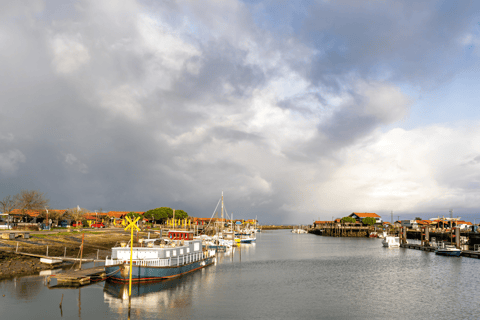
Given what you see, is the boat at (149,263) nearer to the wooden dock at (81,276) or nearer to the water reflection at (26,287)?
the wooden dock at (81,276)

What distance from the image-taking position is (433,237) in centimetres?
15288

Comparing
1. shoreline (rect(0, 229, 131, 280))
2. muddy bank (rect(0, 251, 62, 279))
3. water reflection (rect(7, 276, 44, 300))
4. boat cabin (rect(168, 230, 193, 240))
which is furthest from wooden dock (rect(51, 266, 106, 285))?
boat cabin (rect(168, 230, 193, 240))

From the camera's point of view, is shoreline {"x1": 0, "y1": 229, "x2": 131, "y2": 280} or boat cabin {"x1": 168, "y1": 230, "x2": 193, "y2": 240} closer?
shoreline {"x1": 0, "y1": 229, "x2": 131, "y2": 280}

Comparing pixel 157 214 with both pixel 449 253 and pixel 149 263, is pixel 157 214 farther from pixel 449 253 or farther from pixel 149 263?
pixel 149 263

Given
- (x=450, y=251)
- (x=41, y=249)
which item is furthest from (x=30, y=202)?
(x=450, y=251)

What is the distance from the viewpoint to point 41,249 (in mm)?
61219

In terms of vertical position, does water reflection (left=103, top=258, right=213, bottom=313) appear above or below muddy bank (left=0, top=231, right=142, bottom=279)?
below

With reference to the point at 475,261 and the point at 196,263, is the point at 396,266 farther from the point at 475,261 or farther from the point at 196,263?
the point at 196,263

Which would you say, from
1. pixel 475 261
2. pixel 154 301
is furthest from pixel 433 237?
pixel 154 301

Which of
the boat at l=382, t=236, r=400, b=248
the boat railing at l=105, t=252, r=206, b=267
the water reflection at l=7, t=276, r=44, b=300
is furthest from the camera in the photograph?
the boat at l=382, t=236, r=400, b=248

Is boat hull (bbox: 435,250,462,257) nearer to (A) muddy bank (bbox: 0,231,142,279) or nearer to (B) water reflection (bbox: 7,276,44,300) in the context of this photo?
(A) muddy bank (bbox: 0,231,142,279)

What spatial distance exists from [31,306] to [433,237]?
163m

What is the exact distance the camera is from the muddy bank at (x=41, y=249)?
5081 centimetres

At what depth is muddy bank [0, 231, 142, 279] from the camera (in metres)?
50.8
